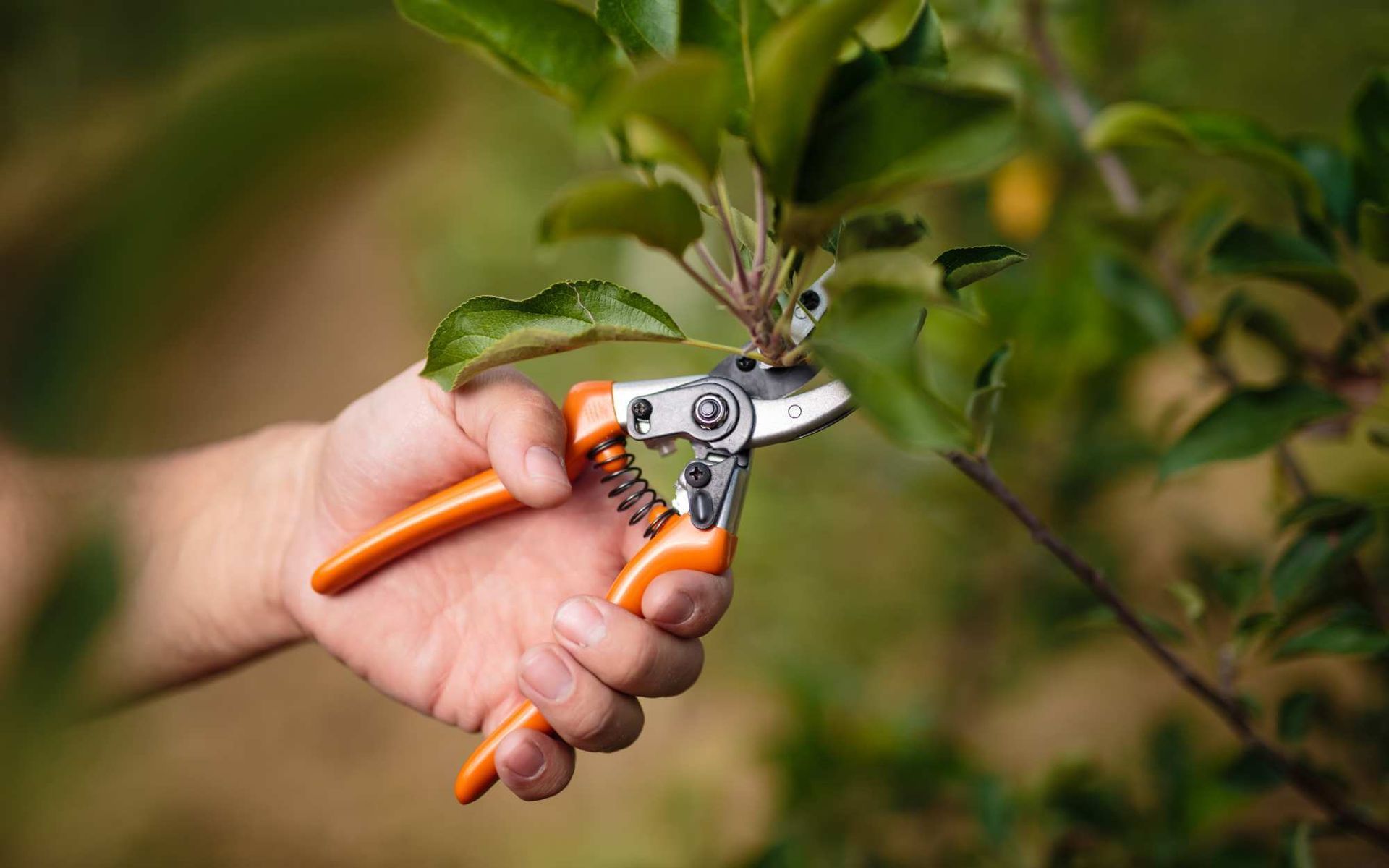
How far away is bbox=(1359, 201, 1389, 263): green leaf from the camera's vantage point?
63cm

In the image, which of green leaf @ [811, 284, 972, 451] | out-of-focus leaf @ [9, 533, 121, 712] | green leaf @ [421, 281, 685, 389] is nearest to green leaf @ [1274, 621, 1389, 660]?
green leaf @ [811, 284, 972, 451]

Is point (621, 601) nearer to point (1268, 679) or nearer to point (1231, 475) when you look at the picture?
point (1268, 679)

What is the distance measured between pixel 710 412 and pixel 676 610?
0.51 feet

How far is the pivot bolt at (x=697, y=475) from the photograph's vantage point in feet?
2.36

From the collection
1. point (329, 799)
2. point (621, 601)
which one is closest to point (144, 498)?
point (621, 601)

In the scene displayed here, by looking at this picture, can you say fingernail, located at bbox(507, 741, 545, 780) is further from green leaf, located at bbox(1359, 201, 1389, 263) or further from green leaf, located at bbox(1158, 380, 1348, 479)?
green leaf, located at bbox(1359, 201, 1389, 263)

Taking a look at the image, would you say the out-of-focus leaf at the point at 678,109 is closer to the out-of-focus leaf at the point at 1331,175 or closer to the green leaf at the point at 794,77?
the green leaf at the point at 794,77

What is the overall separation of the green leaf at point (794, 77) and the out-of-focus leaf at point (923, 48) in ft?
0.33

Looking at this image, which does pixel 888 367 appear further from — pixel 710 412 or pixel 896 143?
pixel 710 412

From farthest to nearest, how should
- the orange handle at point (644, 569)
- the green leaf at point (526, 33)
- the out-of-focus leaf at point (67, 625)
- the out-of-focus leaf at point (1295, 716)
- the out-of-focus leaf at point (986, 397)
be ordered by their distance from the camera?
the out-of-focus leaf at point (1295, 716)
the orange handle at point (644, 569)
the out-of-focus leaf at point (986, 397)
the green leaf at point (526, 33)
the out-of-focus leaf at point (67, 625)

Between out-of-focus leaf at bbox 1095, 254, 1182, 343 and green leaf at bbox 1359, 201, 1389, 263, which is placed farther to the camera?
out-of-focus leaf at bbox 1095, 254, 1182, 343

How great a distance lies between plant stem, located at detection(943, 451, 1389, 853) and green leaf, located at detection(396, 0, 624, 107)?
319mm

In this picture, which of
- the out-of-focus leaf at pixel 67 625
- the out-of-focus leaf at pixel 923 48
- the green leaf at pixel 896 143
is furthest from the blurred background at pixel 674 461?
the out-of-focus leaf at pixel 923 48

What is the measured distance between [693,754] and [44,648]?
186 centimetres
